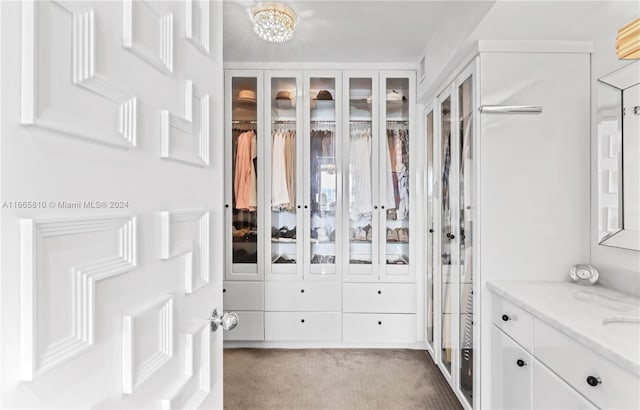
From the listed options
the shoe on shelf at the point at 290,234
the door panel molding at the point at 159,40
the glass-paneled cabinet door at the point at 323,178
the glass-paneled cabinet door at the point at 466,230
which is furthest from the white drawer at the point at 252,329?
the door panel molding at the point at 159,40

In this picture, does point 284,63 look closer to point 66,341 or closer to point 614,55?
point 614,55

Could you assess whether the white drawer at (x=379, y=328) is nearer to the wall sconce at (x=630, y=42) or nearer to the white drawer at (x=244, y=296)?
the white drawer at (x=244, y=296)

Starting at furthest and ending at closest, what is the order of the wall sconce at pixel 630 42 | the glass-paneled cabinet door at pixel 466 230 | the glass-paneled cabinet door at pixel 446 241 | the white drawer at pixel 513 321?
the glass-paneled cabinet door at pixel 446 241, the glass-paneled cabinet door at pixel 466 230, the white drawer at pixel 513 321, the wall sconce at pixel 630 42

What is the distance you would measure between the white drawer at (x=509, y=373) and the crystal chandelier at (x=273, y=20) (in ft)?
6.98

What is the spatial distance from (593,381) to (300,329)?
2368 millimetres

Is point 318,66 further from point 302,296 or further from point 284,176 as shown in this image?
point 302,296

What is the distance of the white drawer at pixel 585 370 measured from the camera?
1013 millimetres

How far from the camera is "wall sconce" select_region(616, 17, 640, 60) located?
141 cm

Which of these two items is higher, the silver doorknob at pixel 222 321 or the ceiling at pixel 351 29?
the ceiling at pixel 351 29

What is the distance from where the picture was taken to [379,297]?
3.19m

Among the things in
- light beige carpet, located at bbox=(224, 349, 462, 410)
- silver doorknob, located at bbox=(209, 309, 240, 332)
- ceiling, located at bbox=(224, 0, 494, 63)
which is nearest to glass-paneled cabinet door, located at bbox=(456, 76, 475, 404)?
light beige carpet, located at bbox=(224, 349, 462, 410)

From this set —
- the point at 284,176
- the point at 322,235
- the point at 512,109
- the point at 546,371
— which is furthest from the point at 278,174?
the point at 546,371

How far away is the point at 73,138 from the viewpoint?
0.49 m

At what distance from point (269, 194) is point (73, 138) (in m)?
2.72
